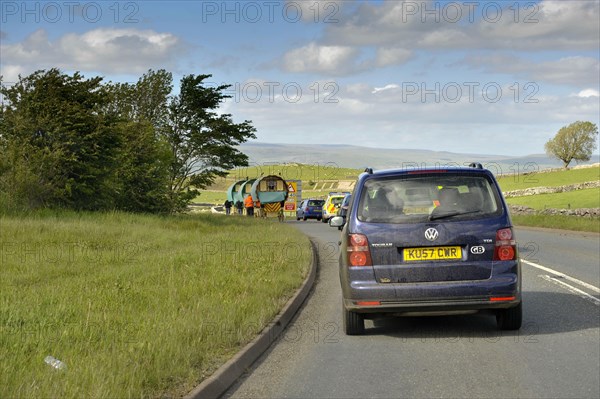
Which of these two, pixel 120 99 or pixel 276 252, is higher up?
pixel 120 99

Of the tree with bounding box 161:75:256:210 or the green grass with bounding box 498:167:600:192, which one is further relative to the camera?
the green grass with bounding box 498:167:600:192

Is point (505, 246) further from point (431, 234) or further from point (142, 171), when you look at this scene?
point (142, 171)

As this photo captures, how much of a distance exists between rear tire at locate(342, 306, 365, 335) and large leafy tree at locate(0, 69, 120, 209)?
777 inches

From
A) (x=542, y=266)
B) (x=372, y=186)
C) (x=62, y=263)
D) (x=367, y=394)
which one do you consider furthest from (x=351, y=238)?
(x=542, y=266)

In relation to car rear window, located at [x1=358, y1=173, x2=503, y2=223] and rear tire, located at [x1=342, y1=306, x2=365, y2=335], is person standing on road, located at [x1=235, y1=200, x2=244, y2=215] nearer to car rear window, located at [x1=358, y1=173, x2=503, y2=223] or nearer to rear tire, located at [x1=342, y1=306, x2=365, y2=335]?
rear tire, located at [x1=342, y1=306, x2=365, y2=335]

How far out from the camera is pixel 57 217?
2462 cm

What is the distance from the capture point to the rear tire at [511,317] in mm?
8415

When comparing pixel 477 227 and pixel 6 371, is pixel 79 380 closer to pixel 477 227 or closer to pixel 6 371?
pixel 6 371

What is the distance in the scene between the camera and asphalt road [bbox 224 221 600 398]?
6.01m

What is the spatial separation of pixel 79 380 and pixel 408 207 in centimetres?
414

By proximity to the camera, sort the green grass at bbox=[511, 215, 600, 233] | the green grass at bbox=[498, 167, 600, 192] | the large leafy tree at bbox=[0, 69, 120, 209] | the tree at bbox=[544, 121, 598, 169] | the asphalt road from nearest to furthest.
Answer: the asphalt road < the large leafy tree at bbox=[0, 69, 120, 209] < the green grass at bbox=[511, 215, 600, 233] < the green grass at bbox=[498, 167, 600, 192] < the tree at bbox=[544, 121, 598, 169]

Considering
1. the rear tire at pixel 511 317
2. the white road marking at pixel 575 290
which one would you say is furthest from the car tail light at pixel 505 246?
the white road marking at pixel 575 290

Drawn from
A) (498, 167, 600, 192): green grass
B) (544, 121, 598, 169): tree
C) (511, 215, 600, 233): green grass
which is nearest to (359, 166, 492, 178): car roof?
(511, 215, 600, 233): green grass

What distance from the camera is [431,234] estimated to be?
8102 millimetres
